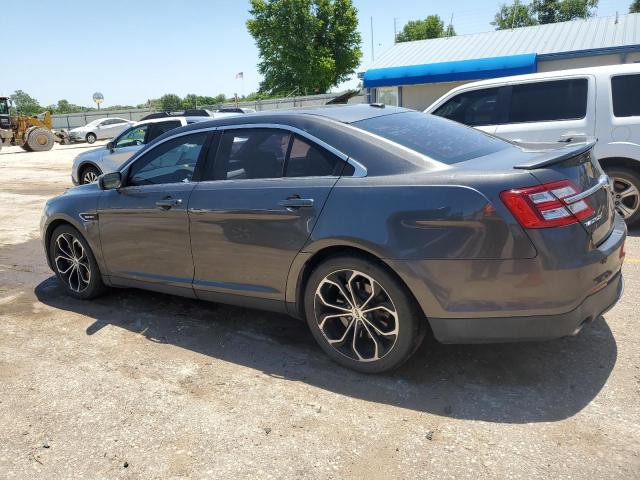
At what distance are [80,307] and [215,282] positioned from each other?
5.82ft

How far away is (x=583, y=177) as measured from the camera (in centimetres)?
310

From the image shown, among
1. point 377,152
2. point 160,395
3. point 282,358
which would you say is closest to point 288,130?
point 377,152

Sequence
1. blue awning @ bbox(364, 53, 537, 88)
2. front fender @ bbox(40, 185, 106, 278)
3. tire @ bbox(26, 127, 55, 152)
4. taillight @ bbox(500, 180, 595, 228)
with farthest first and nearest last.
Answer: tire @ bbox(26, 127, 55, 152) → blue awning @ bbox(364, 53, 537, 88) → front fender @ bbox(40, 185, 106, 278) → taillight @ bbox(500, 180, 595, 228)

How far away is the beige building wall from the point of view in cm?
1906

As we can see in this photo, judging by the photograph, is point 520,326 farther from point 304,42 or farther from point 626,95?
point 304,42

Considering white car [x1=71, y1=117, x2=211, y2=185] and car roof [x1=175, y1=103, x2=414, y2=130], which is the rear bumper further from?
white car [x1=71, y1=117, x2=211, y2=185]

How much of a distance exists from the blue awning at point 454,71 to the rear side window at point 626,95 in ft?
45.0

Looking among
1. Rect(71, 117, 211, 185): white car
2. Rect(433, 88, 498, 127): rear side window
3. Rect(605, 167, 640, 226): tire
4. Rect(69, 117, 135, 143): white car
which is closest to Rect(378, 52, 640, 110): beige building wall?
Rect(71, 117, 211, 185): white car

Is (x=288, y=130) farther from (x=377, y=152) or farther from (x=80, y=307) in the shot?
(x=80, y=307)

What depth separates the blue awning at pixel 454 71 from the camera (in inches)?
758

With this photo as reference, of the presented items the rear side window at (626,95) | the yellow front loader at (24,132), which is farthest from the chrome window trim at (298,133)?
the yellow front loader at (24,132)

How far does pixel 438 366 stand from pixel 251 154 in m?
1.89

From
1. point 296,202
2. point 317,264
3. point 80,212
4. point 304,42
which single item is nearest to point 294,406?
point 317,264

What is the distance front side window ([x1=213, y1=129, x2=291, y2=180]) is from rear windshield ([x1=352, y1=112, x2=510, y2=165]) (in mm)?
558
